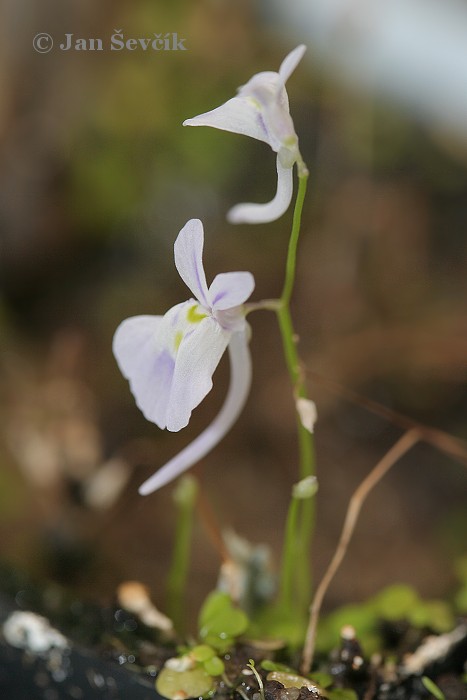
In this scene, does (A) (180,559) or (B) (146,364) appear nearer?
(B) (146,364)

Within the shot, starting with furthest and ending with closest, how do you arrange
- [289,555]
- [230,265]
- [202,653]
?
[230,265], [289,555], [202,653]

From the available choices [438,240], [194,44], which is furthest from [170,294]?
[438,240]

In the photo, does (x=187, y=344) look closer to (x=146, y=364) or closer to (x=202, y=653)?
(x=146, y=364)

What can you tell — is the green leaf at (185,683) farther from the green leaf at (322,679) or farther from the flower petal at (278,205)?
the flower petal at (278,205)

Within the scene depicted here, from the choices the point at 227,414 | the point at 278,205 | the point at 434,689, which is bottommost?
the point at 434,689

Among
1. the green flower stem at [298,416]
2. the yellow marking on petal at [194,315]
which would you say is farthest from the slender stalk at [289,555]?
the yellow marking on petal at [194,315]

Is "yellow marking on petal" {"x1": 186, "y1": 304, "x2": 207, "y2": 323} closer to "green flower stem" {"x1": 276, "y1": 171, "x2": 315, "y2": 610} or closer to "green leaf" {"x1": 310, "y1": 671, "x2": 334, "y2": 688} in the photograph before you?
"green flower stem" {"x1": 276, "y1": 171, "x2": 315, "y2": 610}

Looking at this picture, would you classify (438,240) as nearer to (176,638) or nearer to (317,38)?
(317,38)
